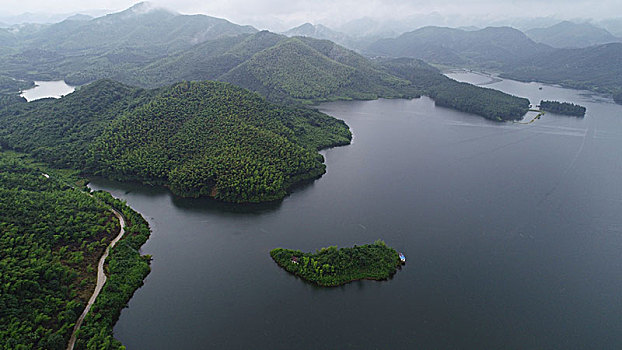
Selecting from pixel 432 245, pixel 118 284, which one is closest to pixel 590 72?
pixel 432 245

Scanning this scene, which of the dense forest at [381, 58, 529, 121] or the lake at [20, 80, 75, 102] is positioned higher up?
the dense forest at [381, 58, 529, 121]

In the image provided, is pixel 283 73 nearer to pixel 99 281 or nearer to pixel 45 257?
pixel 45 257

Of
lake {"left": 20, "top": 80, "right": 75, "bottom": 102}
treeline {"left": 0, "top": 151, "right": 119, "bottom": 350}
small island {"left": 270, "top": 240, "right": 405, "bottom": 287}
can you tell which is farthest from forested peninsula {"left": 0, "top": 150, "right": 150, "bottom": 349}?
lake {"left": 20, "top": 80, "right": 75, "bottom": 102}

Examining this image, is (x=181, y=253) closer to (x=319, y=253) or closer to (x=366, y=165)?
(x=319, y=253)

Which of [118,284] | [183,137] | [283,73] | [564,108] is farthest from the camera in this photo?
[283,73]

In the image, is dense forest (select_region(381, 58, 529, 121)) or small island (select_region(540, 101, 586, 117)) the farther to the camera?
small island (select_region(540, 101, 586, 117))

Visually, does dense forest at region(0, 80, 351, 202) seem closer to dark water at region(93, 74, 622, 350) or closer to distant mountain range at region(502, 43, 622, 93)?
dark water at region(93, 74, 622, 350)

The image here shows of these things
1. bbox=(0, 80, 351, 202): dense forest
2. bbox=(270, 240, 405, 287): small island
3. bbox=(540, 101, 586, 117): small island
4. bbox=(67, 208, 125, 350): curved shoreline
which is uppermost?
bbox=(540, 101, 586, 117): small island

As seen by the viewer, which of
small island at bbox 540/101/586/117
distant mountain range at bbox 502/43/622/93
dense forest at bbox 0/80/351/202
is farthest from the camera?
distant mountain range at bbox 502/43/622/93
